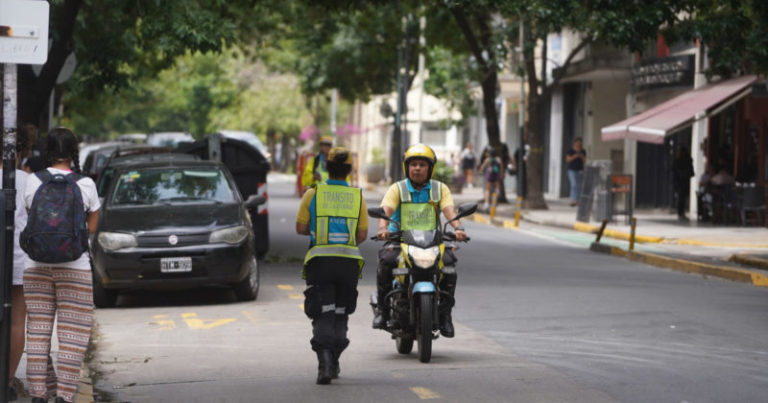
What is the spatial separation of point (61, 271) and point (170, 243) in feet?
18.9

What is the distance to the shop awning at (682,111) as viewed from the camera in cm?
2631

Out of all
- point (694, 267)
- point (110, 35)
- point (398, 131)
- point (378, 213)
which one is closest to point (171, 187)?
point (378, 213)

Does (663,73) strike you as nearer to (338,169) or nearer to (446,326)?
(446,326)

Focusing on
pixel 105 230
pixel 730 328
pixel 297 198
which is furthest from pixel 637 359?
pixel 297 198

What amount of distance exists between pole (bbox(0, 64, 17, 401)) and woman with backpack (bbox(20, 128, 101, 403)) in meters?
0.26

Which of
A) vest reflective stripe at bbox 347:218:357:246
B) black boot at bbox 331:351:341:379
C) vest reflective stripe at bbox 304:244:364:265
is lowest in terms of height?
black boot at bbox 331:351:341:379

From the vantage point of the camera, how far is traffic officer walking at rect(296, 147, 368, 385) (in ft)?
28.3

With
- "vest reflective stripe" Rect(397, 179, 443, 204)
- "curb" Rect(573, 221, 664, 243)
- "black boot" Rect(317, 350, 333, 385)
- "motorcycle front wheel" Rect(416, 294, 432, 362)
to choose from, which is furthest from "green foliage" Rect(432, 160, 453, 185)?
"black boot" Rect(317, 350, 333, 385)

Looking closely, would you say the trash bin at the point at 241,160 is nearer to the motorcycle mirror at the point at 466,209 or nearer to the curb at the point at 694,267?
the curb at the point at 694,267

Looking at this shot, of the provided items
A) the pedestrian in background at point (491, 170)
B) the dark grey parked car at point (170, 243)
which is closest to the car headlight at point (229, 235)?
the dark grey parked car at point (170, 243)

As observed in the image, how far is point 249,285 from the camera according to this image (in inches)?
532

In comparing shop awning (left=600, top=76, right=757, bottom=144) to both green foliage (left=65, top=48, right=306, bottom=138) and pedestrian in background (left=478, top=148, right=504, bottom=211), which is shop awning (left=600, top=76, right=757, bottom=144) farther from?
green foliage (left=65, top=48, right=306, bottom=138)

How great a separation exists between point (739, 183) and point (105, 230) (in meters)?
18.1

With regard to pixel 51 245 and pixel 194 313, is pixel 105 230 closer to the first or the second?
pixel 194 313
